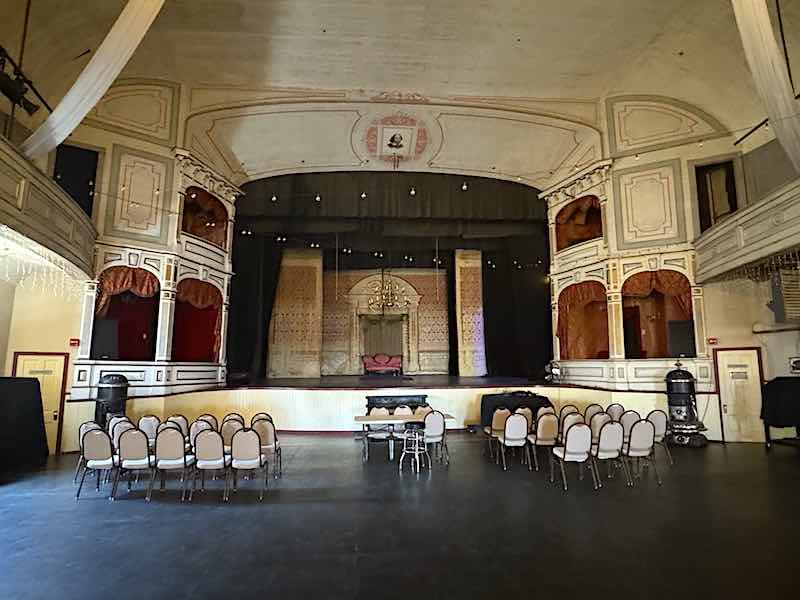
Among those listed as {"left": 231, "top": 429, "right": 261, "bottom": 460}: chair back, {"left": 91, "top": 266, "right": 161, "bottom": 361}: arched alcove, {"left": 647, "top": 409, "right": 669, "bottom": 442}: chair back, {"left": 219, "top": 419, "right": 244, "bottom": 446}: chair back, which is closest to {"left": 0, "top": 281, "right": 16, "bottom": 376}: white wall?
{"left": 91, "top": 266, "right": 161, "bottom": 361}: arched alcove

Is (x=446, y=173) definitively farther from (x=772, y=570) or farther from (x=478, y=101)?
(x=772, y=570)

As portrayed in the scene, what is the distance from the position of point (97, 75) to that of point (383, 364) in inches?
500

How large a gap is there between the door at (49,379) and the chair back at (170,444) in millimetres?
3702

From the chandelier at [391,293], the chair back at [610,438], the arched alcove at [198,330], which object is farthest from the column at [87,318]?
the chandelier at [391,293]

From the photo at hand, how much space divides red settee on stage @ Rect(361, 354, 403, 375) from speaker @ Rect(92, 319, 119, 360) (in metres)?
9.12

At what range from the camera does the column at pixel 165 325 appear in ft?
28.8

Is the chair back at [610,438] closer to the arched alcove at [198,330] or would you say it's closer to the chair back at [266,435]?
the chair back at [266,435]

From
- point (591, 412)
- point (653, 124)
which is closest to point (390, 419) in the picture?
point (591, 412)

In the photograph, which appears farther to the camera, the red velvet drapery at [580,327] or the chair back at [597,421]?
the red velvet drapery at [580,327]

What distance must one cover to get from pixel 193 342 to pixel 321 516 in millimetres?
7437

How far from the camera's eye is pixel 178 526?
13.8 feet

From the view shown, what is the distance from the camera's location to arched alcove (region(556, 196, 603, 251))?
11281 mm

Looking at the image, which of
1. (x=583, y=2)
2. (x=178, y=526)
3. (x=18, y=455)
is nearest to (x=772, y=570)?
(x=178, y=526)

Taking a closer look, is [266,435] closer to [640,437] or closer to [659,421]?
[640,437]
